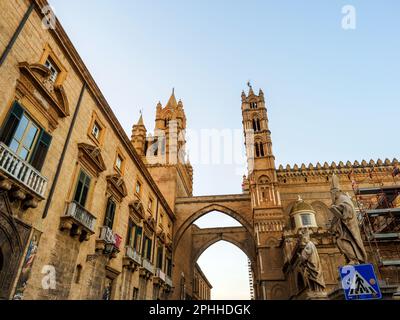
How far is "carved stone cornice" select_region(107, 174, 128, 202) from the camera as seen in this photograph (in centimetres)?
1387

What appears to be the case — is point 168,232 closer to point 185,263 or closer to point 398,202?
point 185,263

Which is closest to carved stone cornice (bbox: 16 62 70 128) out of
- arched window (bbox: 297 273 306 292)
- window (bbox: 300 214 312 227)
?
arched window (bbox: 297 273 306 292)

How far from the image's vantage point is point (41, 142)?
9.24 m

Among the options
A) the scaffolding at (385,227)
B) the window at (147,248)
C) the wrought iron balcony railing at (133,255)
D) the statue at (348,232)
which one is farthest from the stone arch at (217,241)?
the statue at (348,232)

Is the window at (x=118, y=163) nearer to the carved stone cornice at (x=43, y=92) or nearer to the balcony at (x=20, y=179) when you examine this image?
the carved stone cornice at (x=43, y=92)

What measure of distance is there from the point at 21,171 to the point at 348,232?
30.1ft

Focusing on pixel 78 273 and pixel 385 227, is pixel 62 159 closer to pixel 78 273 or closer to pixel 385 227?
pixel 78 273

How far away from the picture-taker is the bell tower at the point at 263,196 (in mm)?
24453

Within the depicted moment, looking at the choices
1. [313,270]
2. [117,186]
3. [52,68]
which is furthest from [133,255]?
[52,68]

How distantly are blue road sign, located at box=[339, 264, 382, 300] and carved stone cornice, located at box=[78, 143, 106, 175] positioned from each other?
1058 centimetres

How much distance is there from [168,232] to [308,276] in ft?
64.6

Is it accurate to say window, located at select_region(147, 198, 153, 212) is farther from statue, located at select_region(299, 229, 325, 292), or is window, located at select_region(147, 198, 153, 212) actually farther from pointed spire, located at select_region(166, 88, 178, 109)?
pointed spire, located at select_region(166, 88, 178, 109)
